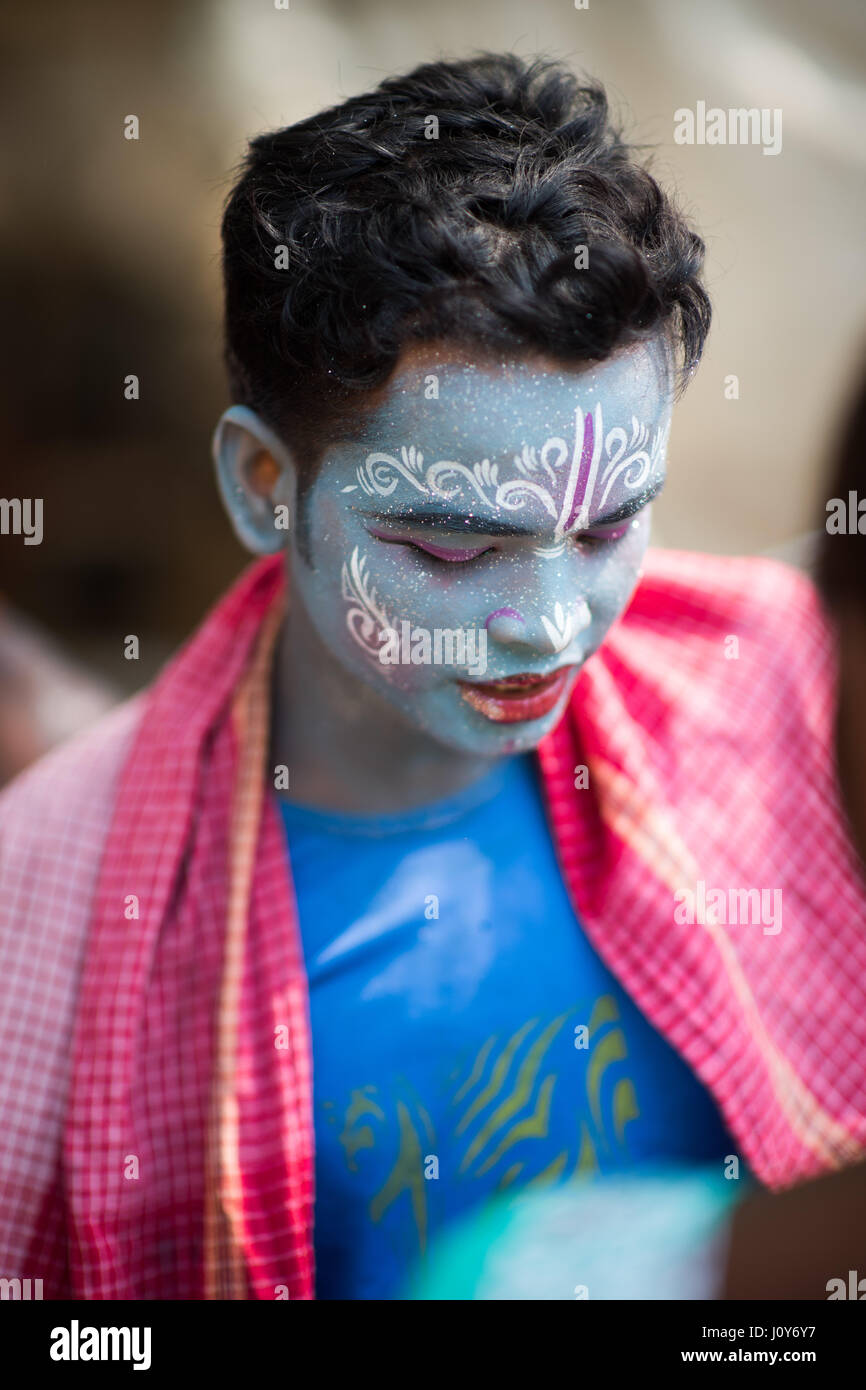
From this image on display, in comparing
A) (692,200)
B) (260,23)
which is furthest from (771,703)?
(260,23)

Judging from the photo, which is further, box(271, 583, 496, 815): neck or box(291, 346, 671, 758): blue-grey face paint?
box(271, 583, 496, 815): neck

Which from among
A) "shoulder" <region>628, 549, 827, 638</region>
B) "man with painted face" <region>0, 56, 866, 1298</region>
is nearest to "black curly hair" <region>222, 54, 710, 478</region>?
"man with painted face" <region>0, 56, 866, 1298</region>

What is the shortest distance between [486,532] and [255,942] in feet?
1.32

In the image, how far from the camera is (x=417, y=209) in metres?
0.68

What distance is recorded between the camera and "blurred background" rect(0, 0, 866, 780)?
1.09m

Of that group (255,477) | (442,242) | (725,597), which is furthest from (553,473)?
(725,597)

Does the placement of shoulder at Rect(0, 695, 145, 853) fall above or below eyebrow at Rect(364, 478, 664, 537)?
below

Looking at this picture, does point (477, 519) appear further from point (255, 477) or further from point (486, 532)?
point (255, 477)

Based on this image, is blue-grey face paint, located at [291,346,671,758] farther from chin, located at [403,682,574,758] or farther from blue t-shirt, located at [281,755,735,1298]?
blue t-shirt, located at [281,755,735,1298]

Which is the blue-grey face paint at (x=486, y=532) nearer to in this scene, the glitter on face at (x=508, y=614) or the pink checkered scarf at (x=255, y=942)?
the glitter on face at (x=508, y=614)

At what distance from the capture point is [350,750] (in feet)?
3.04

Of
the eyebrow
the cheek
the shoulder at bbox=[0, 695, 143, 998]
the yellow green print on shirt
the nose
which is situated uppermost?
the eyebrow

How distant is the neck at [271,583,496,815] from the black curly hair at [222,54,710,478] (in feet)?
0.65

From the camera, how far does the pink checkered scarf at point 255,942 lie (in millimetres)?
865
